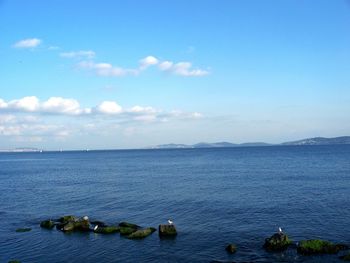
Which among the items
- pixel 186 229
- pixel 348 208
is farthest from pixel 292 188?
pixel 186 229

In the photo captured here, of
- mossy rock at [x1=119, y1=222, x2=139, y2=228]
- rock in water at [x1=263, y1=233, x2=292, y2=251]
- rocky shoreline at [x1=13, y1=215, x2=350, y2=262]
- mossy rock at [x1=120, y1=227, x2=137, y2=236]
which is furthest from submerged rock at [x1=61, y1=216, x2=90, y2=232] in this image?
rock in water at [x1=263, y1=233, x2=292, y2=251]

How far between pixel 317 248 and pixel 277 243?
12.6 ft

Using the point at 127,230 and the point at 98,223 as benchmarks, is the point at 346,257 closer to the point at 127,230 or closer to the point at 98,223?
the point at 127,230

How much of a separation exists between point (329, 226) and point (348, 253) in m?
10.8

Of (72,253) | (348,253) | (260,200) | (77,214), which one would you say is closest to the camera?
(348,253)

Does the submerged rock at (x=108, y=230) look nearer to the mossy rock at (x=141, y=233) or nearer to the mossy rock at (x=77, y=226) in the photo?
the mossy rock at (x=77, y=226)

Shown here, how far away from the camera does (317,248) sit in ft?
125

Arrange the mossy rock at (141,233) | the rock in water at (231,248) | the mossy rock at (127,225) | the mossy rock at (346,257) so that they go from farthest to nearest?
the mossy rock at (127,225) < the mossy rock at (141,233) < the rock in water at (231,248) < the mossy rock at (346,257)

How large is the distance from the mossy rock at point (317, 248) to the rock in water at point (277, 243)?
1530mm

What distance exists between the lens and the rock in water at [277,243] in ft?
129

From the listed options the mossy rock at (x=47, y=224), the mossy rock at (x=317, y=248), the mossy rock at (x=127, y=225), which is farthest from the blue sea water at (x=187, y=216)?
the mossy rock at (x=127, y=225)

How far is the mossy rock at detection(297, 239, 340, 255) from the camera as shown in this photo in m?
37.9

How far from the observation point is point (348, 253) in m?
36.6

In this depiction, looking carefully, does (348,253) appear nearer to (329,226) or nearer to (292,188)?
(329,226)
